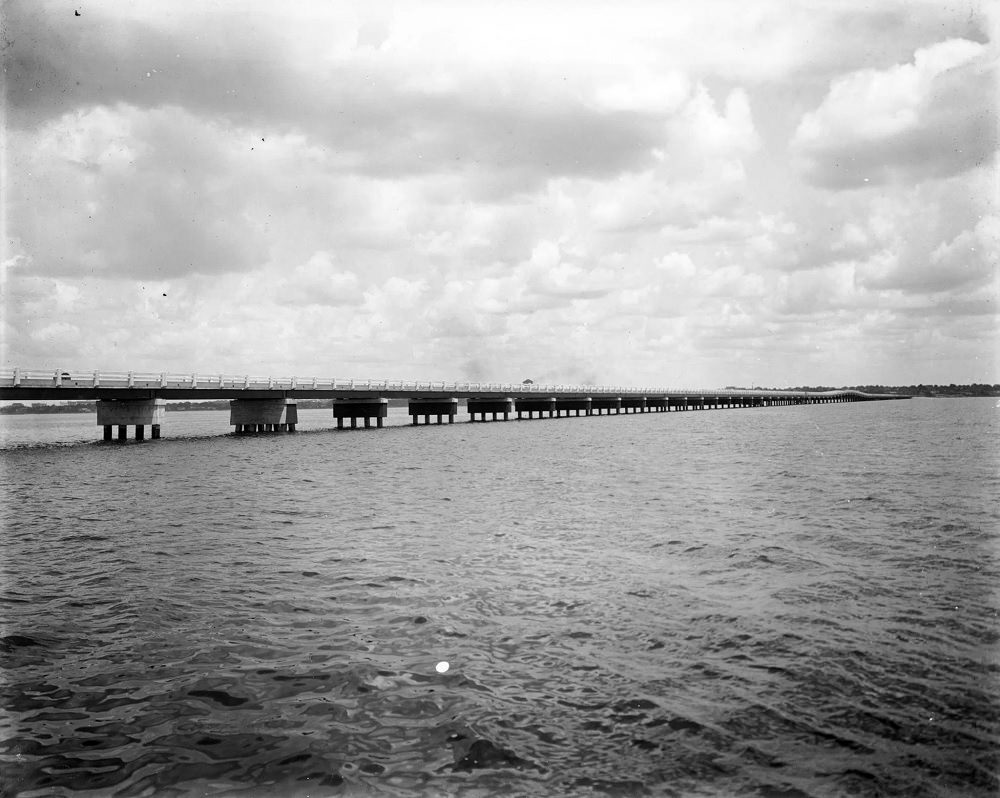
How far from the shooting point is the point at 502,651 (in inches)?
411

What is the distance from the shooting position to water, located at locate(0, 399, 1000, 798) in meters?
7.24

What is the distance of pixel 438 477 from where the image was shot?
114 feet

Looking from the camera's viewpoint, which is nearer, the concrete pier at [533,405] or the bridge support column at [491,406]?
the bridge support column at [491,406]

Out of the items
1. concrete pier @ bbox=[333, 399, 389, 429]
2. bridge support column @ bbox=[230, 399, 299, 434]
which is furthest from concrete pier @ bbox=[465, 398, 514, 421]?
bridge support column @ bbox=[230, 399, 299, 434]

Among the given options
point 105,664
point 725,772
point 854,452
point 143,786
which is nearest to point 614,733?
point 725,772

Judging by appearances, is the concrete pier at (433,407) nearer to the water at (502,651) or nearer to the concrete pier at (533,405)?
the concrete pier at (533,405)

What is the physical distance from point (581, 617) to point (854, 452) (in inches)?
1721

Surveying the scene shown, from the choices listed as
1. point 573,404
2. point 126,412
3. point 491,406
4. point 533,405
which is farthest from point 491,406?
point 126,412

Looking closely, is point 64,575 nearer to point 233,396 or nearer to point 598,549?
point 598,549

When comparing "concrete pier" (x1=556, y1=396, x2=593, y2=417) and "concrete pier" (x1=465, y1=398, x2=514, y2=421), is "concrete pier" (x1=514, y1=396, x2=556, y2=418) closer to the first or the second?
"concrete pier" (x1=556, y1=396, x2=593, y2=417)

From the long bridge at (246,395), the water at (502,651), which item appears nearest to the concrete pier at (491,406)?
the long bridge at (246,395)

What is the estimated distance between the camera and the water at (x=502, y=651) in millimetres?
7242

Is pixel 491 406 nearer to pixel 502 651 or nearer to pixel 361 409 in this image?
pixel 361 409

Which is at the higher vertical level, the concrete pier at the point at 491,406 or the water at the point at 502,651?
the concrete pier at the point at 491,406
